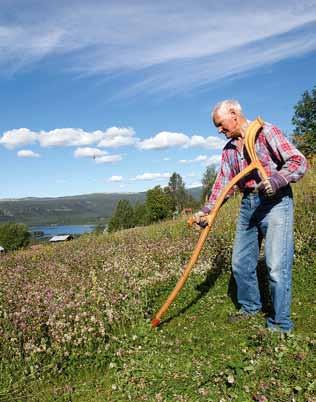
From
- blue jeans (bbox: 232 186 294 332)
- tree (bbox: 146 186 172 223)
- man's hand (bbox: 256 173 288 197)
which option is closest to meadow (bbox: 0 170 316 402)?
blue jeans (bbox: 232 186 294 332)

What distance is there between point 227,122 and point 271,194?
95 cm

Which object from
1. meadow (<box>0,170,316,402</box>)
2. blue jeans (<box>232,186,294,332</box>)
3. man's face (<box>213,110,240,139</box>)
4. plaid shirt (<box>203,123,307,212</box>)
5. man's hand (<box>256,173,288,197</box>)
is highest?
man's face (<box>213,110,240,139</box>)

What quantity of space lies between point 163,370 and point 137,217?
70106 millimetres

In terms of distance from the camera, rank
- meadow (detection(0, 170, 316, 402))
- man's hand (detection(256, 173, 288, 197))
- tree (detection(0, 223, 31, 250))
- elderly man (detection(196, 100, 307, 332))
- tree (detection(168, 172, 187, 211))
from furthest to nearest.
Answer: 1. tree (detection(168, 172, 187, 211))
2. tree (detection(0, 223, 31, 250))
3. elderly man (detection(196, 100, 307, 332))
4. man's hand (detection(256, 173, 288, 197))
5. meadow (detection(0, 170, 316, 402))

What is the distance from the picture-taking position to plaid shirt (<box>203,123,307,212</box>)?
393cm

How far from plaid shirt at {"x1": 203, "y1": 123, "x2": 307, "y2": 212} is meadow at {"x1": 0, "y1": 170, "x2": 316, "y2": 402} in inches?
63.1

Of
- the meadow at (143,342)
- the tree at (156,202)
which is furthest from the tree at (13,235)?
the meadow at (143,342)

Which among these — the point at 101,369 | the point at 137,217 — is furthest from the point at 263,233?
the point at 137,217

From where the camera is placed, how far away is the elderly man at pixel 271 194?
13.1 ft

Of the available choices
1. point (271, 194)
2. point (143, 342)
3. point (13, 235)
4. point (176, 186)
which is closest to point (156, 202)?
point (176, 186)

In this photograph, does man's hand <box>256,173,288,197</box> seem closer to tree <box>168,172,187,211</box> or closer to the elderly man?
the elderly man

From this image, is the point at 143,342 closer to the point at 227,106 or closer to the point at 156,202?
the point at 227,106

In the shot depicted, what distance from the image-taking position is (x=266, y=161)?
14.0 ft

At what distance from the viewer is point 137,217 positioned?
242ft
